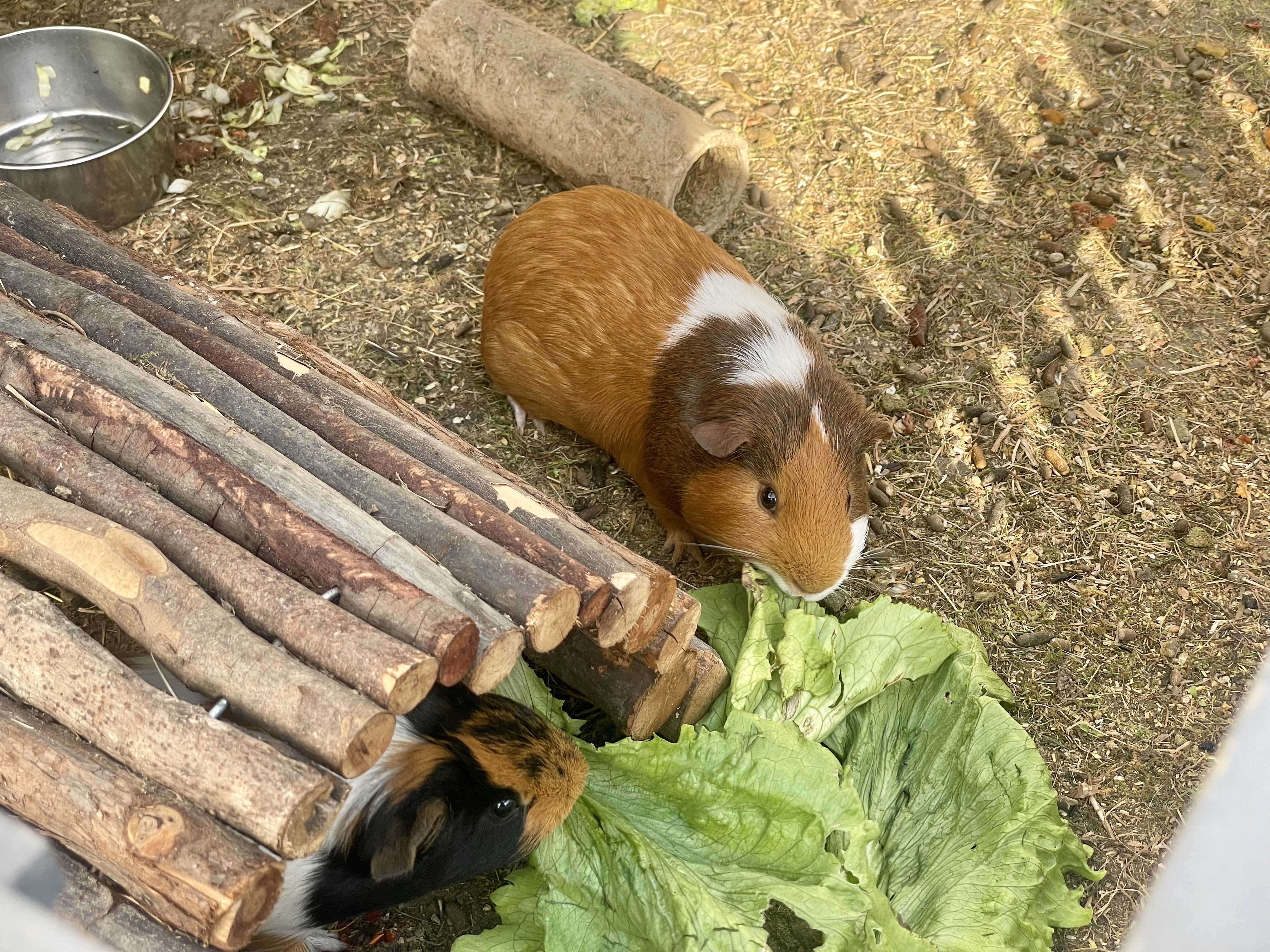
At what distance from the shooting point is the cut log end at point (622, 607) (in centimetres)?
198

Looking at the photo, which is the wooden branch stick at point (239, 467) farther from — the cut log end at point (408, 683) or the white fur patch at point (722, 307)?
the white fur patch at point (722, 307)

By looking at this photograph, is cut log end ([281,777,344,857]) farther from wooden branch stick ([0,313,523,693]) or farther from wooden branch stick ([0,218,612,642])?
wooden branch stick ([0,218,612,642])

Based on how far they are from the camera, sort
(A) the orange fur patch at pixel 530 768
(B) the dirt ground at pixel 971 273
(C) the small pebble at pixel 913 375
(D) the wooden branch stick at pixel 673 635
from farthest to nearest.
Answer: (C) the small pebble at pixel 913 375 → (B) the dirt ground at pixel 971 273 → (D) the wooden branch stick at pixel 673 635 → (A) the orange fur patch at pixel 530 768

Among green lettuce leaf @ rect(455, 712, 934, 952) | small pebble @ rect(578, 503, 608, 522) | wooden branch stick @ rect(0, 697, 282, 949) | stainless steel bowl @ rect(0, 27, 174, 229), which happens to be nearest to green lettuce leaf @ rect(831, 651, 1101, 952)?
green lettuce leaf @ rect(455, 712, 934, 952)

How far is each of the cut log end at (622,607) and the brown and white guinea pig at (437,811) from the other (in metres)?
0.27

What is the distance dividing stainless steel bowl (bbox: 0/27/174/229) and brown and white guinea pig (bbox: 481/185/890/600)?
1439 mm

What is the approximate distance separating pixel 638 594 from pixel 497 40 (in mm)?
2701

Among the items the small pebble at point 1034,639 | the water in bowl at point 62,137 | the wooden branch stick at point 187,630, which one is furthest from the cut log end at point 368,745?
the water in bowl at point 62,137

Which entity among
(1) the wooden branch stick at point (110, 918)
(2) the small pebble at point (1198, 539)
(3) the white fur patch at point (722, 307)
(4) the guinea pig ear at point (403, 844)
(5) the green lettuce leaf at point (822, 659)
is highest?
(3) the white fur patch at point (722, 307)

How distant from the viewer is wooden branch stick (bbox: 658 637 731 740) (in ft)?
7.84

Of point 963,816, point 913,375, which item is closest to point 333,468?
point 963,816

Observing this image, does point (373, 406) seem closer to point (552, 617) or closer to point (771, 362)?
point (552, 617)

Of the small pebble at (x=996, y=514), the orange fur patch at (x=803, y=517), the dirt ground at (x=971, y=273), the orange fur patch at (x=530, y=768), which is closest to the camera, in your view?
the orange fur patch at (x=530, y=768)

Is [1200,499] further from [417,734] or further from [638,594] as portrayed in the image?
[417,734]
